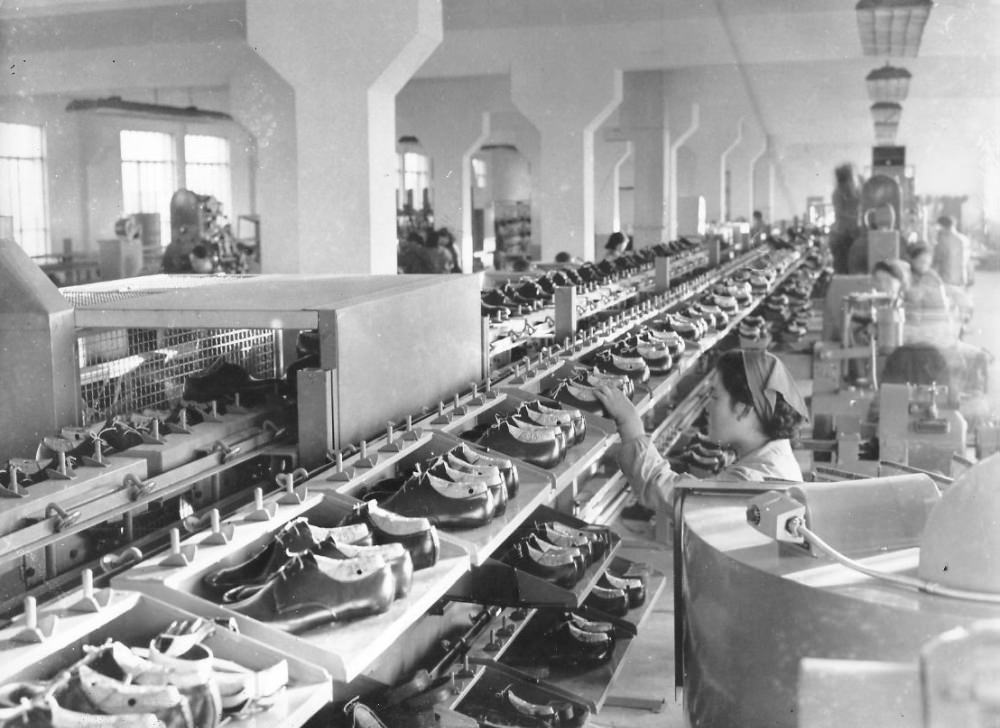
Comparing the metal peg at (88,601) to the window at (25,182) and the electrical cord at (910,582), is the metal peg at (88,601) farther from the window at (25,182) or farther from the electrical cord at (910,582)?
the window at (25,182)

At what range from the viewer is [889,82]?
9242 millimetres

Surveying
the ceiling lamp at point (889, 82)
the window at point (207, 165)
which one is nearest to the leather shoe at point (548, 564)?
the ceiling lamp at point (889, 82)

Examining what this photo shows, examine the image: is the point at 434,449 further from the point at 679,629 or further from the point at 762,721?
the point at 762,721

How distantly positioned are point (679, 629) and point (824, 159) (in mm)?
35559

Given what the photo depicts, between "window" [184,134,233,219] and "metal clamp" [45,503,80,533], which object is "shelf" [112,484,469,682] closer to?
"metal clamp" [45,503,80,533]

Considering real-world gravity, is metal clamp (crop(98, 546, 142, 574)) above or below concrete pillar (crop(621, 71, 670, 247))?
below

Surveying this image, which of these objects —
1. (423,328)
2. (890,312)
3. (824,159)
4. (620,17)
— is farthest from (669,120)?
(824,159)

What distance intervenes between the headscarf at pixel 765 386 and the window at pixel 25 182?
17972mm

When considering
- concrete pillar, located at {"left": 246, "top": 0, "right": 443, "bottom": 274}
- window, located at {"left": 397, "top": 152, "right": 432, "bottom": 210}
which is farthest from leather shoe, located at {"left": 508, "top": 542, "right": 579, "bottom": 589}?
window, located at {"left": 397, "top": 152, "right": 432, "bottom": 210}

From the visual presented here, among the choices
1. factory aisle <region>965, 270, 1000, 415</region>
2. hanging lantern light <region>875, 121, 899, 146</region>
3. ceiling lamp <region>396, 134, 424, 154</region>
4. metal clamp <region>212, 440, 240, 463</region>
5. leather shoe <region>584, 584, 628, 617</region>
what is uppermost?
ceiling lamp <region>396, 134, 424, 154</region>

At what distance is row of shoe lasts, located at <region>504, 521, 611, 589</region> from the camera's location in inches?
130

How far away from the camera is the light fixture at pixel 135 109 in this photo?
49.3 ft

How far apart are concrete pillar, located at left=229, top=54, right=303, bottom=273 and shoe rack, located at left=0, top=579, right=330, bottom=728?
4.48 m

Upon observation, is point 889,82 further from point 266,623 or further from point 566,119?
point 266,623
